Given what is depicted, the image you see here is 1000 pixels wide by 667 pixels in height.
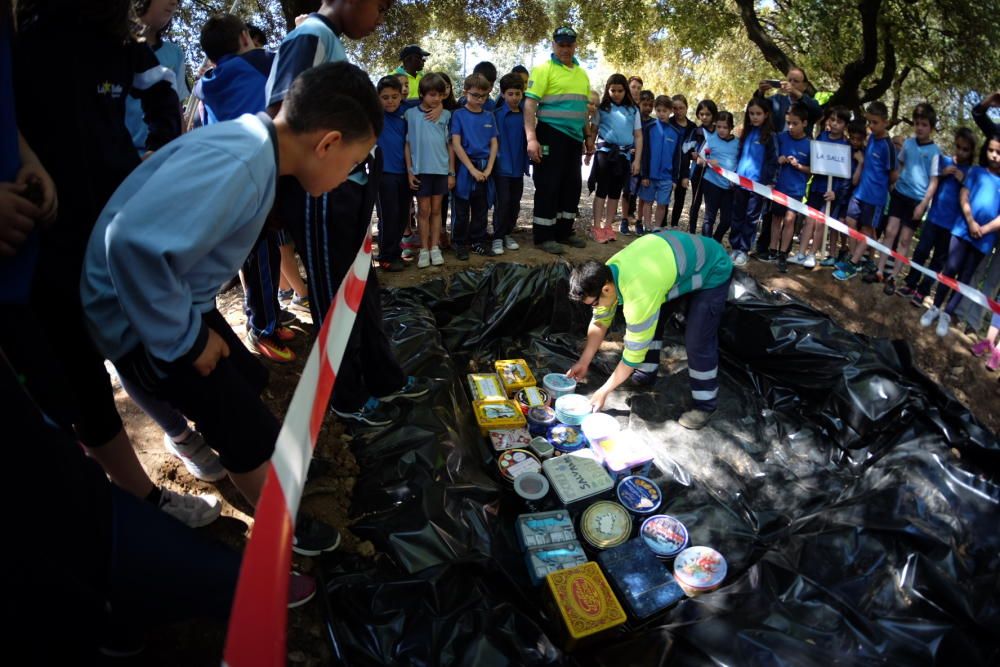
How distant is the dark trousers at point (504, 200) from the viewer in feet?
15.8

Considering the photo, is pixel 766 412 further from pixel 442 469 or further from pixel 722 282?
pixel 442 469

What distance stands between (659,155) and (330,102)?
478cm

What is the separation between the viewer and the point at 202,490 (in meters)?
2.09

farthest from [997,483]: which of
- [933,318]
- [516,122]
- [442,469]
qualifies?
[516,122]

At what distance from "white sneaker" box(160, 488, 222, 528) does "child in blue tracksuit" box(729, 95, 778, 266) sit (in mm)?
4711

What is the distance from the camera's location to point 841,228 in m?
4.66

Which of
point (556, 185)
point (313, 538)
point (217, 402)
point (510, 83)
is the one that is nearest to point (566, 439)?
point (313, 538)

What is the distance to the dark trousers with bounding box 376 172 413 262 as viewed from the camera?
412cm

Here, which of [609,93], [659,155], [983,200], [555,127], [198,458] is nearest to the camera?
[198,458]

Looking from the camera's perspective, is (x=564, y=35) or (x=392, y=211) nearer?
(x=392, y=211)

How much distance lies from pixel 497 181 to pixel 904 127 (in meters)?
16.9

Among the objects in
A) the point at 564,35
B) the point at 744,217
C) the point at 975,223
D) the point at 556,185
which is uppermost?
the point at 564,35

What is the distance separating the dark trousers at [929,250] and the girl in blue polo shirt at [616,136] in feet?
8.36

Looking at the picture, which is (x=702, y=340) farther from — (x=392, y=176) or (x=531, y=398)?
(x=392, y=176)
